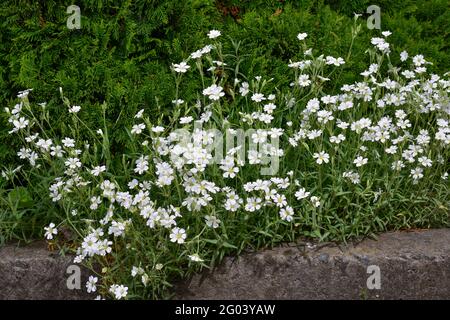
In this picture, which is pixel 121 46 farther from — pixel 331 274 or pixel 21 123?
pixel 331 274

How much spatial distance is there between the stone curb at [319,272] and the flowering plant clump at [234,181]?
0.28ft

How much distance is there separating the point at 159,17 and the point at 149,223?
1432 mm

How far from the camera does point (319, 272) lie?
11.9ft

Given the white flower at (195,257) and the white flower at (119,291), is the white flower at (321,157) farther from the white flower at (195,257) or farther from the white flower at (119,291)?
the white flower at (119,291)

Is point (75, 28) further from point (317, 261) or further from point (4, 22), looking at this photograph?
point (317, 261)

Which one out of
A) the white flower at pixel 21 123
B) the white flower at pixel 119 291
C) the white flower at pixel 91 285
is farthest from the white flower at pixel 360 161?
the white flower at pixel 21 123

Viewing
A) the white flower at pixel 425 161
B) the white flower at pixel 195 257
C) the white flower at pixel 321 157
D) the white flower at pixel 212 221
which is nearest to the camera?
the white flower at pixel 195 257

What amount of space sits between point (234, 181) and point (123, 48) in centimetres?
110

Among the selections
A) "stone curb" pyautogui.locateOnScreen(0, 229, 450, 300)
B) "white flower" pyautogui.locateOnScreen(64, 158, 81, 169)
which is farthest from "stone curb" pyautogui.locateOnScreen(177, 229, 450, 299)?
"white flower" pyautogui.locateOnScreen(64, 158, 81, 169)

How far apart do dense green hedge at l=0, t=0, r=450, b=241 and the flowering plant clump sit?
0.46 feet

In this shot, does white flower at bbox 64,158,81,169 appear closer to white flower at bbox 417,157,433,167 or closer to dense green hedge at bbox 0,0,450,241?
dense green hedge at bbox 0,0,450,241

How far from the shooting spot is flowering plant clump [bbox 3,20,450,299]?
3.57 m

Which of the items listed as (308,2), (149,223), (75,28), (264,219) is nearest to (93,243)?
(149,223)

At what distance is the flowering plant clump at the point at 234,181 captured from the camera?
3.57 metres
